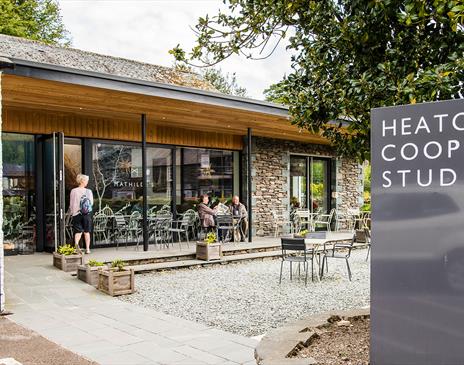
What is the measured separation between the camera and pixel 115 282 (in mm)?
6523

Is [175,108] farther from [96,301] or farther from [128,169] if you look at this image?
[96,301]

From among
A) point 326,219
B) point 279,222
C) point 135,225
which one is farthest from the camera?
point 326,219

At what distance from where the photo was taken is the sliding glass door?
15.0m

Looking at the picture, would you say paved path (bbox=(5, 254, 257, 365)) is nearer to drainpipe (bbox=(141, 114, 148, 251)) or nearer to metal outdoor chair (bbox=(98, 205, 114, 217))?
drainpipe (bbox=(141, 114, 148, 251))

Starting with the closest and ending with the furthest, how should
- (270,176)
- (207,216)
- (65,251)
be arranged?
1. (65,251)
2. (207,216)
3. (270,176)

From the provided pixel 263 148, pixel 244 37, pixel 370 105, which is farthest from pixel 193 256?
pixel 370 105

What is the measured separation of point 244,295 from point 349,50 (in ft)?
13.4

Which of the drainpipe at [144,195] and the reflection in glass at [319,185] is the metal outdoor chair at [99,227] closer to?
the drainpipe at [144,195]

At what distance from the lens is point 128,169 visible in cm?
1116

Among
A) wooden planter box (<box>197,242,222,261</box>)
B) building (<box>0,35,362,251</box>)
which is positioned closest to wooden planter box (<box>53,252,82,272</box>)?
building (<box>0,35,362,251</box>)

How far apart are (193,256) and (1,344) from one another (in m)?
5.47

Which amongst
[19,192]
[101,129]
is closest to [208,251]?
[101,129]

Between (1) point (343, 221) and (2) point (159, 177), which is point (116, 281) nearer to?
(2) point (159, 177)

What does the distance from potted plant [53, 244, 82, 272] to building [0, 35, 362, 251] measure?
23.0 inches
